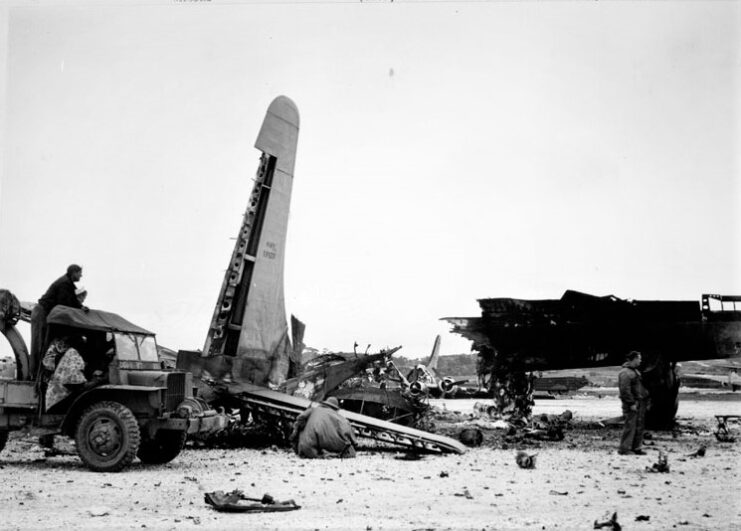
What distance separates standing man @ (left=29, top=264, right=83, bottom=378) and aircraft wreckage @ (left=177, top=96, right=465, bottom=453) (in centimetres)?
405

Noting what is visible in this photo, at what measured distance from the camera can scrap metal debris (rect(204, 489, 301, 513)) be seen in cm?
772

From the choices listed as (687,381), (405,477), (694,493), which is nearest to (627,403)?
(694,493)

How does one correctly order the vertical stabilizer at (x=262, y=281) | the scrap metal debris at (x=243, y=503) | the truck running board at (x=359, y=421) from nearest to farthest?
1. the scrap metal debris at (x=243, y=503)
2. the truck running board at (x=359, y=421)
3. the vertical stabilizer at (x=262, y=281)

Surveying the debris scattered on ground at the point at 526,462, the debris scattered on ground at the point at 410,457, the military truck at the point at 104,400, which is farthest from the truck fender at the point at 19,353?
the debris scattered on ground at the point at 526,462

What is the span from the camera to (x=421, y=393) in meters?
16.7

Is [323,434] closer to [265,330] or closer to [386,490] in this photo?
[386,490]

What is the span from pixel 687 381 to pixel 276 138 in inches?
1519

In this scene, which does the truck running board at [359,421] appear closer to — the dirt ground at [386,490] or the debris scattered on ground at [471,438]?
the dirt ground at [386,490]

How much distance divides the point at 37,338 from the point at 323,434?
184 inches

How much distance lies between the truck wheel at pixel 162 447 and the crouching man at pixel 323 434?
2.01m

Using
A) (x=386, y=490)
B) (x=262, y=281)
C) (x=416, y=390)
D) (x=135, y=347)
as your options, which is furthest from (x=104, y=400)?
(x=416, y=390)

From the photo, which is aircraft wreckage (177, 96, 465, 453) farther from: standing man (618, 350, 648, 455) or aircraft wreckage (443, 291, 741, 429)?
standing man (618, 350, 648, 455)

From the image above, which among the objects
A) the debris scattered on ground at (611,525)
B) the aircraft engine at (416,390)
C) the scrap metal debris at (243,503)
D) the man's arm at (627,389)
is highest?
the man's arm at (627,389)

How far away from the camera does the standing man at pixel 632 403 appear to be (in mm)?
12922
